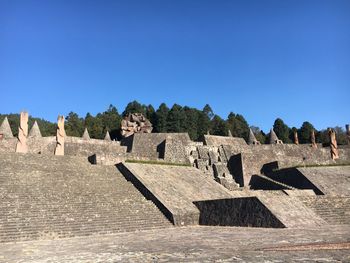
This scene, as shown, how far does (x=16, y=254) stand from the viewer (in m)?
7.16

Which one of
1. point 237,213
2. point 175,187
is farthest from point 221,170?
point 237,213

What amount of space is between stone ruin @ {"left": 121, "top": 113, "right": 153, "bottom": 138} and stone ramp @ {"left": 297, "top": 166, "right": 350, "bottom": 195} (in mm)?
21795

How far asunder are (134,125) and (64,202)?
2805 centimetres

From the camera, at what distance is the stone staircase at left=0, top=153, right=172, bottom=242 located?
10.4 metres

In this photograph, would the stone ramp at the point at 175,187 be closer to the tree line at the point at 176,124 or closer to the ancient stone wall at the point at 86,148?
the ancient stone wall at the point at 86,148

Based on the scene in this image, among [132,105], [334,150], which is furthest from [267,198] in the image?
[132,105]

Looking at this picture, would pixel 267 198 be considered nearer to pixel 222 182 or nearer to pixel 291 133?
pixel 222 182

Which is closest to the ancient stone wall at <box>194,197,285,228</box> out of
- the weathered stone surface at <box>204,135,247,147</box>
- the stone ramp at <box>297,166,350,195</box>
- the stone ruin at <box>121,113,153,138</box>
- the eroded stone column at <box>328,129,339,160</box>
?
the stone ramp at <box>297,166,350,195</box>

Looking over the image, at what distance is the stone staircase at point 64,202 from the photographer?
10367mm

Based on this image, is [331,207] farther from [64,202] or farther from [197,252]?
[64,202]

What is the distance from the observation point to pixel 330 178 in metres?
19.7

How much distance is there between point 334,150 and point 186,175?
544 inches

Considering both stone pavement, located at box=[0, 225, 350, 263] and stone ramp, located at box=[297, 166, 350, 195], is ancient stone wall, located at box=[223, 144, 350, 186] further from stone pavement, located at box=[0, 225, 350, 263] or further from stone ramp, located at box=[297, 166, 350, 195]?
stone pavement, located at box=[0, 225, 350, 263]

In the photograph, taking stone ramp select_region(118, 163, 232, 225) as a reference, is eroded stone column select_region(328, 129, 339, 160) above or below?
above
